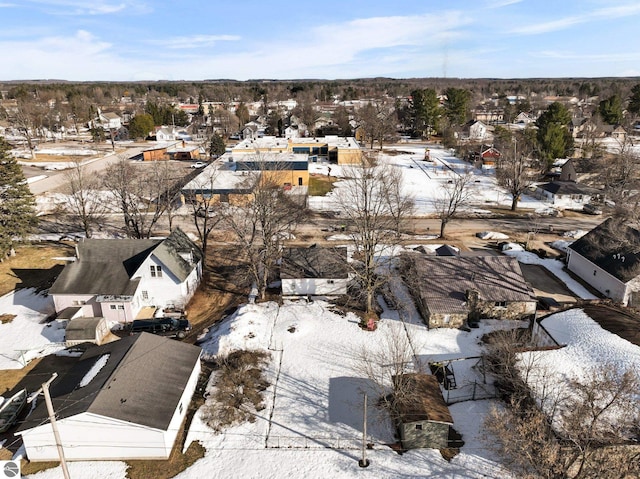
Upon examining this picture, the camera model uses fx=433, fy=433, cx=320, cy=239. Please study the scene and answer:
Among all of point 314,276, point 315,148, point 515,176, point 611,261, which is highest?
point 315,148

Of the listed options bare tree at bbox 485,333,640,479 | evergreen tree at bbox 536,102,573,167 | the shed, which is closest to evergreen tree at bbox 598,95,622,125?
evergreen tree at bbox 536,102,573,167

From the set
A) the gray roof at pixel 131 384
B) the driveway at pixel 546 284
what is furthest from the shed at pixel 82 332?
the driveway at pixel 546 284

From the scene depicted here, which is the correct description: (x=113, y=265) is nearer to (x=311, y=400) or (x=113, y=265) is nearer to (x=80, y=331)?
(x=80, y=331)

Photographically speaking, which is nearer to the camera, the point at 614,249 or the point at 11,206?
the point at 614,249

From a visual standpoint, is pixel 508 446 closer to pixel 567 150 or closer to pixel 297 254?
pixel 297 254

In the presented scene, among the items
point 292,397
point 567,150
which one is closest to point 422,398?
point 292,397

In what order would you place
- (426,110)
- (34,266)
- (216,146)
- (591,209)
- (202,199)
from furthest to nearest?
1. (426,110)
2. (216,146)
3. (591,209)
4. (202,199)
5. (34,266)

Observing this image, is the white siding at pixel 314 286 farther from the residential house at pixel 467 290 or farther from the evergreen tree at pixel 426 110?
the evergreen tree at pixel 426 110

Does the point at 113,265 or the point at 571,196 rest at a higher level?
the point at 571,196

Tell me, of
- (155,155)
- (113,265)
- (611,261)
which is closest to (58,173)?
(155,155)
